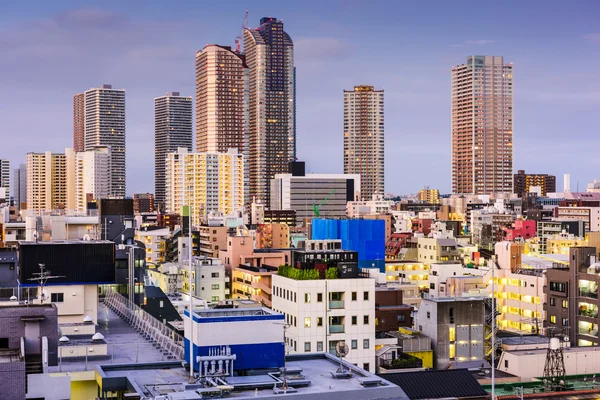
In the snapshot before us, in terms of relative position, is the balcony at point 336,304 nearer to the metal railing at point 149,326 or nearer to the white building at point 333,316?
the white building at point 333,316

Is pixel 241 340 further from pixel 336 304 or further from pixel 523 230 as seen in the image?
pixel 523 230

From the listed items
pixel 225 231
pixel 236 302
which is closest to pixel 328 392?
pixel 236 302

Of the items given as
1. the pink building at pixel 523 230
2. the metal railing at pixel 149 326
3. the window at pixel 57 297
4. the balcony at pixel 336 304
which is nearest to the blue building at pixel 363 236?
the balcony at pixel 336 304

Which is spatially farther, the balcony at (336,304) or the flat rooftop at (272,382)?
the balcony at (336,304)

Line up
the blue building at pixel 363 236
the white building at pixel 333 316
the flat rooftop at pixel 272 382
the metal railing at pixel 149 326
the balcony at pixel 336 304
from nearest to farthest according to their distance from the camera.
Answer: the flat rooftop at pixel 272 382
the metal railing at pixel 149 326
the white building at pixel 333 316
the balcony at pixel 336 304
the blue building at pixel 363 236

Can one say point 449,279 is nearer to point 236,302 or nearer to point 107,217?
point 236,302

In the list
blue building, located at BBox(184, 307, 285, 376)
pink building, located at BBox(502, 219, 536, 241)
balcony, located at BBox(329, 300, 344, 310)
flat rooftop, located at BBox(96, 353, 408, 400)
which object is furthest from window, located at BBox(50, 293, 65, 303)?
pink building, located at BBox(502, 219, 536, 241)

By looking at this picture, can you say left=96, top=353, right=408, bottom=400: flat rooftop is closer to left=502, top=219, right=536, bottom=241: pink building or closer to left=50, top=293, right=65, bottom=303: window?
left=50, top=293, right=65, bottom=303: window
